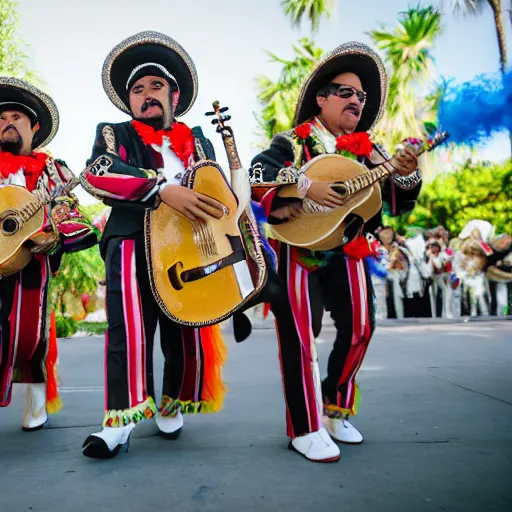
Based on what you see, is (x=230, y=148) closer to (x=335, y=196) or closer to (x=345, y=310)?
(x=335, y=196)

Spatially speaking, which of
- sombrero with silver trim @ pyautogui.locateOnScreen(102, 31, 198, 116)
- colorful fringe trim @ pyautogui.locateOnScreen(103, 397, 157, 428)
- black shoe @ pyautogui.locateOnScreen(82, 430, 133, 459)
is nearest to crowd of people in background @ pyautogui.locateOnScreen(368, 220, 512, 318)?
sombrero with silver trim @ pyautogui.locateOnScreen(102, 31, 198, 116)

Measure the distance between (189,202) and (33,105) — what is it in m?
1.50

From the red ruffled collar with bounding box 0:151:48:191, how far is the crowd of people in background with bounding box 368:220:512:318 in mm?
8936

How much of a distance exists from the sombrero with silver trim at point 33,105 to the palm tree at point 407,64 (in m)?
16.8

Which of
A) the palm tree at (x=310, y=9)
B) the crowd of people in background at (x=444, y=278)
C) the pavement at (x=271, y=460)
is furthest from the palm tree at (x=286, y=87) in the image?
the pavement at (x=271, y=460)

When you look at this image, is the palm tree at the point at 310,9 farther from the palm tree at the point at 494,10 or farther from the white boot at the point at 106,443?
the white boot at the point at 106,443

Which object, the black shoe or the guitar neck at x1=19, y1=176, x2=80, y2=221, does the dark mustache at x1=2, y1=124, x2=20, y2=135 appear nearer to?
the guitar neck at x1=19, y1=176, x2=80, y2=221

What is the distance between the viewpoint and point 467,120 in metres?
3.14

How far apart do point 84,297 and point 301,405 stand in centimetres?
946

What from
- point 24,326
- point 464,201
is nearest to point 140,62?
point 24,326

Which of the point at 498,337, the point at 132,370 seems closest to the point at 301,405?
the point at 132,370

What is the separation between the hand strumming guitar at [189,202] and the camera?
2.91 m

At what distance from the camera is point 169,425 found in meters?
3.40

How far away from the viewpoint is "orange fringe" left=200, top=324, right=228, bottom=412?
11.1 ft
